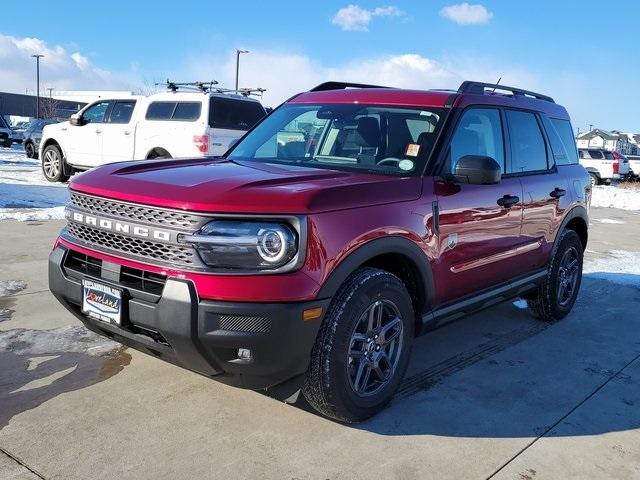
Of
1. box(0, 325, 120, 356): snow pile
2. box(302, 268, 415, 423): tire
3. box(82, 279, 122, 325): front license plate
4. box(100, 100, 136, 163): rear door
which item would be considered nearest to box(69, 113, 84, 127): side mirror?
box(100, 100, 136, 163): rear door

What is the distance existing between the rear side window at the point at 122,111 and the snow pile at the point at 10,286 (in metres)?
7.32

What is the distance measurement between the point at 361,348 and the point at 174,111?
9.25 metres

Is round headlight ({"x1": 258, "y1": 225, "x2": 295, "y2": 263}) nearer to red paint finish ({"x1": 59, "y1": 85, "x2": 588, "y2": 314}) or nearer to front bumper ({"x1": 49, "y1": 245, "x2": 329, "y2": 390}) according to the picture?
red paint finish ({"x1": 59, "y1": 85, "x2": 588, "y2": 314})

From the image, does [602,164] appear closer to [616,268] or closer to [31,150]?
[616,268]

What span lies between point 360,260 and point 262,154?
4.97 ft

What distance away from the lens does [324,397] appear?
3.08m

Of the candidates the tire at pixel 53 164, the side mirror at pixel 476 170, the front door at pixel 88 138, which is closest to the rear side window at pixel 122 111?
the front door at pixel 88 138

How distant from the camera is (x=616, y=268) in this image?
8.05 meters

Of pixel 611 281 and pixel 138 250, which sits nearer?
pixel 138 250

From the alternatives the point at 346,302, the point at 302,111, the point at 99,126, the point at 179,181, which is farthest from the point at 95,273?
the point at 99,126

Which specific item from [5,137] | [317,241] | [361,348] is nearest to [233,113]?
[361,348]

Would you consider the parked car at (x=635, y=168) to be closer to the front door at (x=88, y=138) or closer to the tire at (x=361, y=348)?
the front door at (x=88, y=138)

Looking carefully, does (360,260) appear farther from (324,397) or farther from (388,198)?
(324,397)

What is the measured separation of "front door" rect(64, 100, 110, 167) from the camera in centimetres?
1295
